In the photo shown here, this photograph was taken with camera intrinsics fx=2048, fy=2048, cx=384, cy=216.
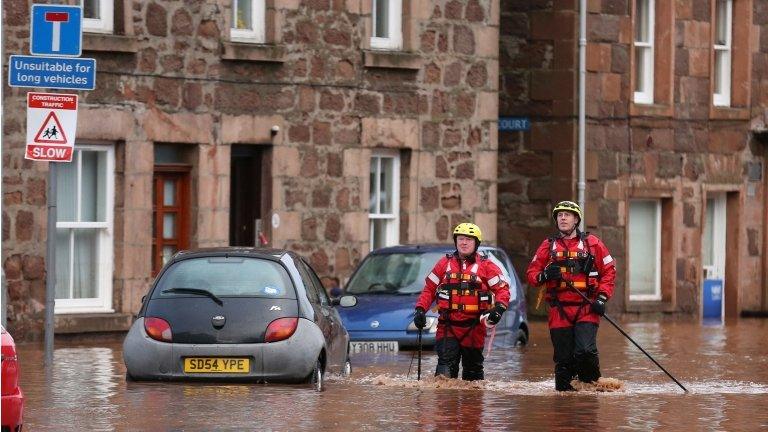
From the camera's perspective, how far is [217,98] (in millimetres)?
27656

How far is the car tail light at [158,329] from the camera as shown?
17016mm

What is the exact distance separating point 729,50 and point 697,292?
4.55 m

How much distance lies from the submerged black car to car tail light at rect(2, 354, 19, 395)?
5.34m

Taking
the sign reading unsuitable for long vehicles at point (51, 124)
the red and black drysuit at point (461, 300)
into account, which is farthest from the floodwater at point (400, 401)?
the sign reading unsuitable for long vehicles at point (51, 124)

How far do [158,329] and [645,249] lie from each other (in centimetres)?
2019

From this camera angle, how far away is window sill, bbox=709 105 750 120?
36594mm

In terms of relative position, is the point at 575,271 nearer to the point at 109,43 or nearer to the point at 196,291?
the point at 196,291

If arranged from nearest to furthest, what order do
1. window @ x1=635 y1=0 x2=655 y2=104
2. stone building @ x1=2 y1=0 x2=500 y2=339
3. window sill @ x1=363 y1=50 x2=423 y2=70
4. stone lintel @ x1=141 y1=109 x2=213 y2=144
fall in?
stone building @ x1=2 y1=0 x2=500 y2=339 → stone lintel @ x1=141 y1=109 x2=213 y2=144 → window sill @ x1=363 y1=50 x2=423 y2=70 → window @ x1=635 y1=0 x2=655 y2=104

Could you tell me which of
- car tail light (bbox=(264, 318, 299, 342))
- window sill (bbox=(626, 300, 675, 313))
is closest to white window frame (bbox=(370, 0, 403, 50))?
window sill (bbox=(626, 300, 675, 313))

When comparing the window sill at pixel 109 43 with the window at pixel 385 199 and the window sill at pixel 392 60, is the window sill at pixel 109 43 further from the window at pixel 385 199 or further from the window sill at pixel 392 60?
the window at pixel 385 199

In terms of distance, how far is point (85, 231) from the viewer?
2656 centimetres

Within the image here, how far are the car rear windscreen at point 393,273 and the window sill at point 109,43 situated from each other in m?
4.37

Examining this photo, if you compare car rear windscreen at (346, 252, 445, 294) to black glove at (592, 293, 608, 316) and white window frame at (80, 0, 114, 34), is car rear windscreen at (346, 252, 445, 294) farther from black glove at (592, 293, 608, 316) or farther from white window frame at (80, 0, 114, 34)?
black glove at (592, 293, 608, 316)

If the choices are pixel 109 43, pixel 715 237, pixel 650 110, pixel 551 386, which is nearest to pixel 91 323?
pixel 109 43
